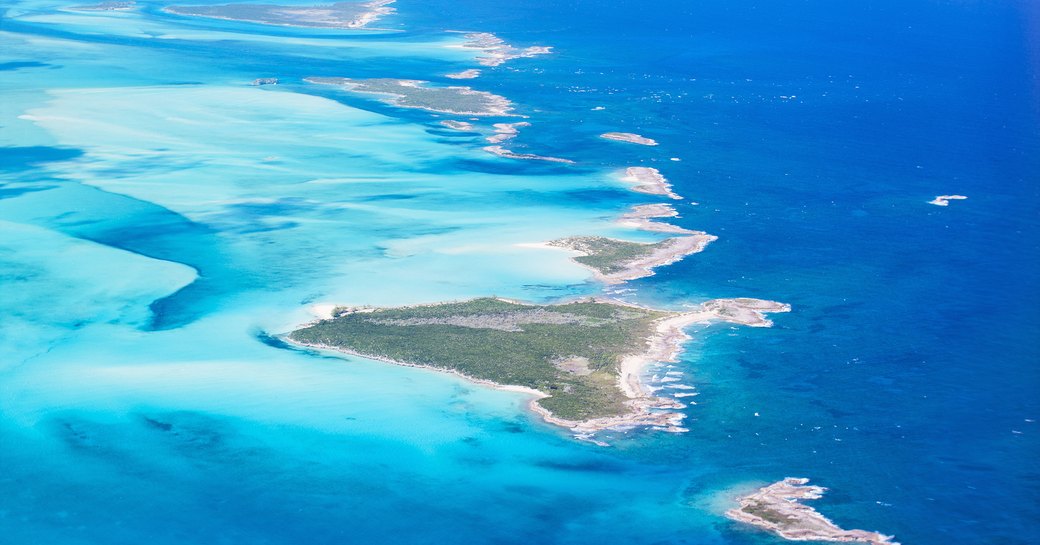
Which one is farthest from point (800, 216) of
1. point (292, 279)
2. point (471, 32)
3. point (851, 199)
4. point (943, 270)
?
point (471, 32)

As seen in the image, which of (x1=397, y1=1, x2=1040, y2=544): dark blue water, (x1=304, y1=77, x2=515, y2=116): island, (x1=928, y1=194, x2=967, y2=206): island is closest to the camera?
(x1=397, y1=1, x2=1040, y2=544): dark blue water

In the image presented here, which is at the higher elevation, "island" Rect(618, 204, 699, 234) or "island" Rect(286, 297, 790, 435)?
"island" Rect(618, 204, 699, 234)

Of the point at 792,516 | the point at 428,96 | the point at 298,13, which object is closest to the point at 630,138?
the point at 428,96

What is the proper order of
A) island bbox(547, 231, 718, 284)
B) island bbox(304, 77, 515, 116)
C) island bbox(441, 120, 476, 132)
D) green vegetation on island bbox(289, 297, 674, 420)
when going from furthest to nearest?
island bbox(304, 77, 515, 116) < island bbox(441, 120, 476, 132) < island bbox(547, 231, 718, 284) < green vegetation on island bbox(289, 297, 674, 420)

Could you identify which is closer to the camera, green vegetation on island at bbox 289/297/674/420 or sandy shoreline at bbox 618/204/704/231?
green vegetation on island at bbox 289/297/674/420

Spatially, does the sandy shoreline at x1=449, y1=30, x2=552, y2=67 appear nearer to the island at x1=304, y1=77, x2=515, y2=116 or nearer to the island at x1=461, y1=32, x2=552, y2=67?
the island at x1=461, y1=32, x2=552, y2=67

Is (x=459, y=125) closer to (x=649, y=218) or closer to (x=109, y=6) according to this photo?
(x=649, y=218)

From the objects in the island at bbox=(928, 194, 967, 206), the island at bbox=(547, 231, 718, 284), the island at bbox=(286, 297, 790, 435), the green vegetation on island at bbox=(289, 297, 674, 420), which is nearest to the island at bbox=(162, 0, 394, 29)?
the island at bbox=(928, 194, 967, 206)
